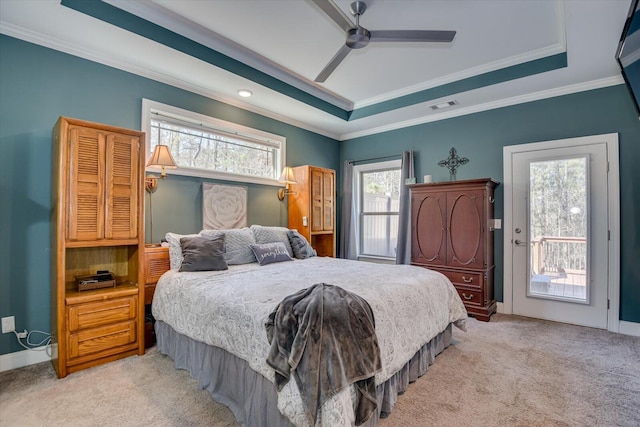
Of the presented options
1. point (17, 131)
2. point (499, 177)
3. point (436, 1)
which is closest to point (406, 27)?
point (436, 1)

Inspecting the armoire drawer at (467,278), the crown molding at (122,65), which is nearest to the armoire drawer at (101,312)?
the crown molding at (122,65)

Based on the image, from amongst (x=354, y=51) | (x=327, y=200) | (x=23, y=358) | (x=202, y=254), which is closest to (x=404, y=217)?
(x=327, y=200)

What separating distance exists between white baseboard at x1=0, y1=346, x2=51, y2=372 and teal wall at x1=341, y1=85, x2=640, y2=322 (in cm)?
487

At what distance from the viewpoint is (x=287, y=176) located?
4.43m

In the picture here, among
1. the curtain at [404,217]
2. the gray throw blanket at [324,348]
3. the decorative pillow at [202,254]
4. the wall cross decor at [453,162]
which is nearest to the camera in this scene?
the gray throw blanket at [324,348]

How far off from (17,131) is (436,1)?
12.0 feet

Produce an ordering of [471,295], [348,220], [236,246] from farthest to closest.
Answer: [348,220]
[471,295]
[236,246]

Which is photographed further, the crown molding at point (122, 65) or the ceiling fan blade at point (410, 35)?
the crown molding at point (122, 65)

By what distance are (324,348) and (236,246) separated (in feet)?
6.97

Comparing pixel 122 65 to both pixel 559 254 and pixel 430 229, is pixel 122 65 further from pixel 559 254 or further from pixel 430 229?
pixel 559 254

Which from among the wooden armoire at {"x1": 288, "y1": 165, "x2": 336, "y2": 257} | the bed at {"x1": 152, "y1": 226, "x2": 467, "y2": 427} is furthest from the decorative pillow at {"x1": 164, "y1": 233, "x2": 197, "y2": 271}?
the wooden armoire at {"x1": 288, "y1": 165, "x2": 336, "y2": 257}

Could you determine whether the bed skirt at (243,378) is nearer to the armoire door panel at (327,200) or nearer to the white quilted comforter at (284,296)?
the white quilted comforter at (284,296)

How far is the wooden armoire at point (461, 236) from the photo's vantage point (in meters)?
3.76

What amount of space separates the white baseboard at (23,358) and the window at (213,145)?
2028mm
